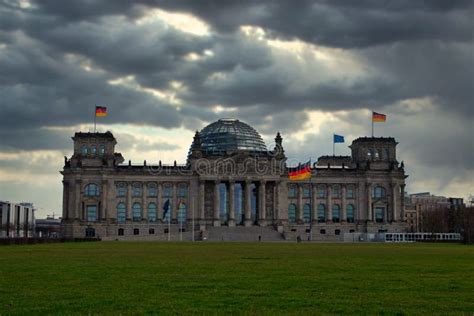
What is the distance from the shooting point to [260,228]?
554 ft

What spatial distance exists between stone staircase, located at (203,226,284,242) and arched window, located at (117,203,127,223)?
2110 centimetres

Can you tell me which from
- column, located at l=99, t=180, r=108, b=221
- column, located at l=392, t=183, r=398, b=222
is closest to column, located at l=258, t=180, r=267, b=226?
column, located at l=392, t=183, r=398, b=222

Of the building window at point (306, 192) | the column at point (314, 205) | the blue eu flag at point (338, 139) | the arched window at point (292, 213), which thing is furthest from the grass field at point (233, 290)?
the building window at point (306, 192)

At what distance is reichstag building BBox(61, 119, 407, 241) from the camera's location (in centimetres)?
17488

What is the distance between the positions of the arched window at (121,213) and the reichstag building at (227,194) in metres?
0.24

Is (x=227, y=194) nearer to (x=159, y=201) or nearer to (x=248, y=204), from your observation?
(x=248, y=204)

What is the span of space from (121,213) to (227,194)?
25679mm

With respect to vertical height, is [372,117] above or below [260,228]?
above

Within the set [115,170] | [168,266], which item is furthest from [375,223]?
[168,266]

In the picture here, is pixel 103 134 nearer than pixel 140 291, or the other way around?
pixel 140 291

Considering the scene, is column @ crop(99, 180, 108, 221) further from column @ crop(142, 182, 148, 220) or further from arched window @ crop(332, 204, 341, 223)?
arched window @ crop(332, 204, 341, 223)

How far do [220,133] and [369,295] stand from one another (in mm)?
167563

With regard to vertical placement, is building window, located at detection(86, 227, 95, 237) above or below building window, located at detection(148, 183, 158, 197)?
below

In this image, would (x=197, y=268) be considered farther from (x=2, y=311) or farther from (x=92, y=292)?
(x=2, y=311)
